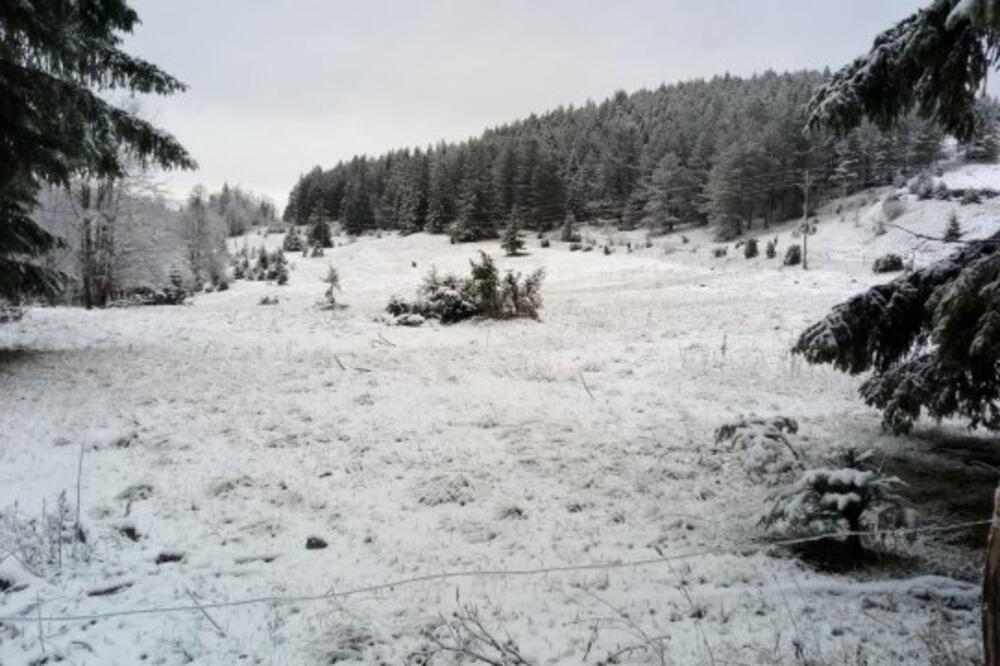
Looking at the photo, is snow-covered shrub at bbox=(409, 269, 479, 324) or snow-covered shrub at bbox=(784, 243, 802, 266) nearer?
snow-covered shrub at bbox=(409, 269, 479, 324)

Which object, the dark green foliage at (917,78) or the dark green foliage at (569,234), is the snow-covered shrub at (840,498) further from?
the dark green foliage at (569,234)

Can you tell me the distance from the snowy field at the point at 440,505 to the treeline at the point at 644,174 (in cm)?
3820

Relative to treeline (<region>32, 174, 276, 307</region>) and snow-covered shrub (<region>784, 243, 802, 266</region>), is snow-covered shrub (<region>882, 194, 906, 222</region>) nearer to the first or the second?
snow-covered shrub (<region>784, 243, 802, 266</region>)

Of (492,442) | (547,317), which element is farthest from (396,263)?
(492,442)

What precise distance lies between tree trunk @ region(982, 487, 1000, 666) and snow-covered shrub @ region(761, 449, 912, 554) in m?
2.50

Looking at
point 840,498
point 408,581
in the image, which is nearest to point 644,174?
point 840,498

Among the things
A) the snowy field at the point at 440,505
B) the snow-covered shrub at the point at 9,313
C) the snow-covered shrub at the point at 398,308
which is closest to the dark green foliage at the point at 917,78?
the snowy field at the point at 440,505

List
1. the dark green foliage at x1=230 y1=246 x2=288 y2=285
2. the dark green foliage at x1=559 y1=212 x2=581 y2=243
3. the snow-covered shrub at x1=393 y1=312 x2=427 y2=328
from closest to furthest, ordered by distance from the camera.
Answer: the snow-covered shrub at x1=393 y1=312 x2=427 y2=328
the dark green foliage at x1=230 y1=246 x2=288 y2=285
the dark green foliage at x1=559 y1=212 x2=581 y2=243

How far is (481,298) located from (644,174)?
54.1 meters

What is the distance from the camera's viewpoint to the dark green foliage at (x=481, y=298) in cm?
1789

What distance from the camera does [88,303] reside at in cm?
2452

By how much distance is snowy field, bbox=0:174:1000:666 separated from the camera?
13.6 ft

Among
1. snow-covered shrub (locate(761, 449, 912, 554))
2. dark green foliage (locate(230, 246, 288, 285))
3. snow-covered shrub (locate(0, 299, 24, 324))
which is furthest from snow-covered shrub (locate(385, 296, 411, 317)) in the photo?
dark green foliage (locate(230, 246, 288, 285))

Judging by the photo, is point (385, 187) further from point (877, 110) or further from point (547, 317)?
point (877, 110)
